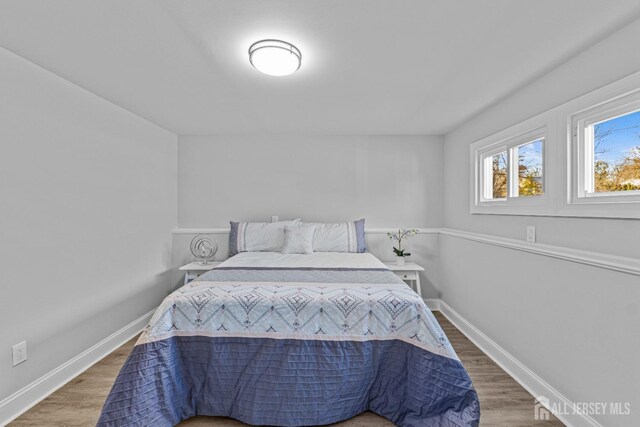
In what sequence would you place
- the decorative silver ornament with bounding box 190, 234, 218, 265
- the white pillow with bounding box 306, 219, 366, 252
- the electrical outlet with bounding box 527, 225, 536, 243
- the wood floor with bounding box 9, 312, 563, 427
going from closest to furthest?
the wood floor with bounding box 9, 312, 563, 427
the electrical outlet with bounding box 527, 225, 536, 243
the white pillow with bounding box 306, 219, 366, 252
the decorative silver ornament with bounding box 190, 234, 218, 265

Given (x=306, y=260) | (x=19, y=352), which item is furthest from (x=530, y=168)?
(x=19, y=352)

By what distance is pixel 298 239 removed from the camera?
10.5 ft

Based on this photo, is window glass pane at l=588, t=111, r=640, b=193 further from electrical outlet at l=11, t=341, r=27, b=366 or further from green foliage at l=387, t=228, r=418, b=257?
electrical outlet at l=11, t=341, r=27, b=366

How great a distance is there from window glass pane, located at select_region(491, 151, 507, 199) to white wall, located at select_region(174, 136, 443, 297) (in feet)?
2.83

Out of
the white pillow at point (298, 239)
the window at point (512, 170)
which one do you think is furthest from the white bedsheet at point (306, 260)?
the window at point (512, 170)

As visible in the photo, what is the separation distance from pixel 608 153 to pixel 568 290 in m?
0.84

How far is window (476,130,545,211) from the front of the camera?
7.32 feet

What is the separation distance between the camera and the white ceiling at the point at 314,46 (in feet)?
4.54

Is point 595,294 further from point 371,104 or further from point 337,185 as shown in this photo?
point 337,185

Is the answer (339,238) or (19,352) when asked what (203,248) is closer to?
(339,238)

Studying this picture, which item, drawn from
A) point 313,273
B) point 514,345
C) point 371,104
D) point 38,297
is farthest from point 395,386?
point 38,297

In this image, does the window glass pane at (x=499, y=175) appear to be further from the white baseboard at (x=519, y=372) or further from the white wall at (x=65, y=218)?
the white wall at (x=65, y=218)

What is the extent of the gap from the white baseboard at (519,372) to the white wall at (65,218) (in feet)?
10.5

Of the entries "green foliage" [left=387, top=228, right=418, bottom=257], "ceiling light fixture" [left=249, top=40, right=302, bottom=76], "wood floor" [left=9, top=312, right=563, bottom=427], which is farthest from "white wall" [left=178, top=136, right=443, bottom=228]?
"ceiling light fixture" [left=249, top=40, right=302, bottom=76]
